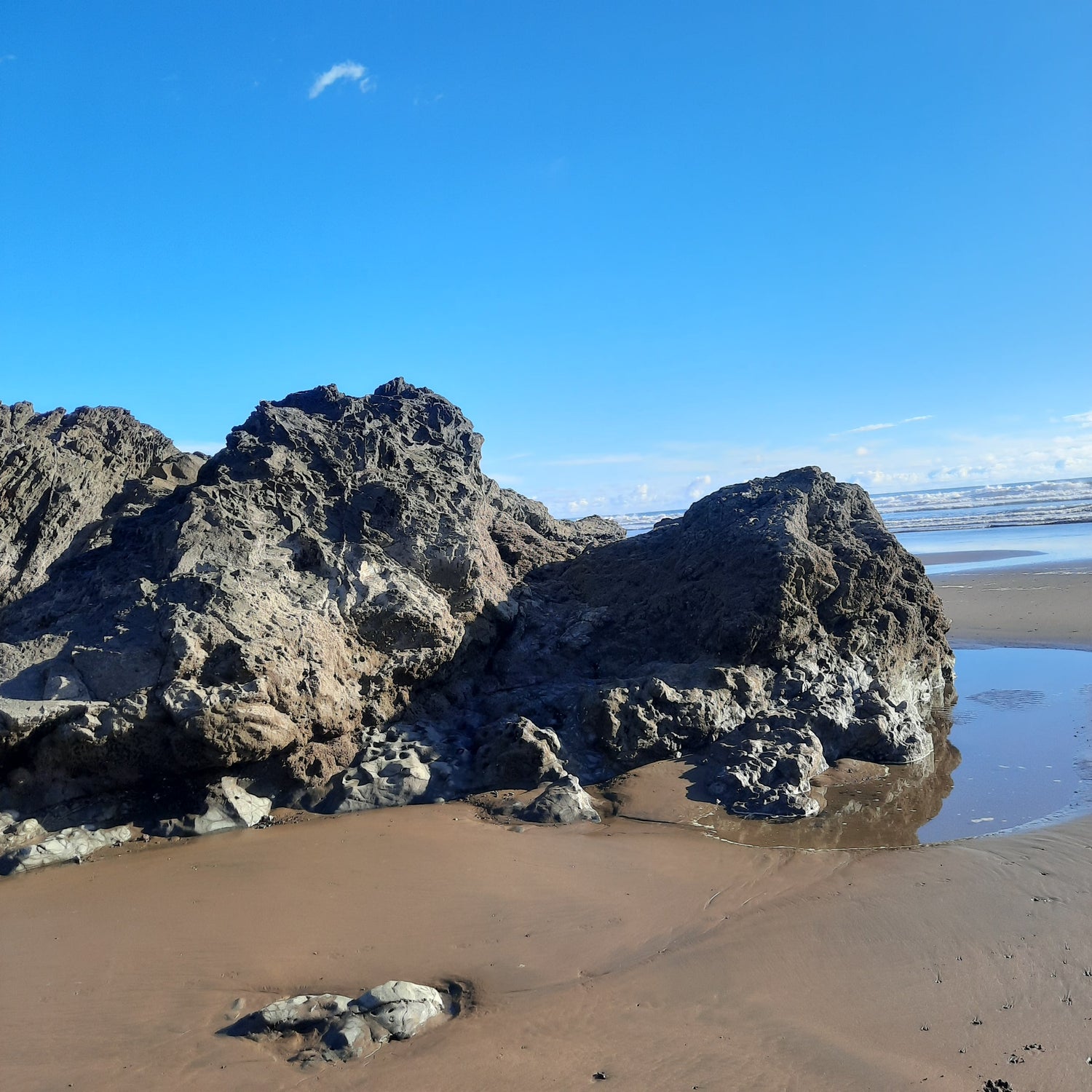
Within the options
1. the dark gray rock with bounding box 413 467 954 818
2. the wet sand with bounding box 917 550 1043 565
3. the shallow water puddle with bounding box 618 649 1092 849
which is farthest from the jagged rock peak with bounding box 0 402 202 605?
the wet sand with bounding box 917 550 1043 565

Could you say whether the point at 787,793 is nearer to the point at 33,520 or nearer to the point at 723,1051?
the point at 723,1051

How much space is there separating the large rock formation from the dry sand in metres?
0.74

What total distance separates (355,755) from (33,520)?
149 inches

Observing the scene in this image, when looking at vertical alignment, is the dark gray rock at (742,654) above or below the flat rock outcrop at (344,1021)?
above

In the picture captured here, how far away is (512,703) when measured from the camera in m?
6.61

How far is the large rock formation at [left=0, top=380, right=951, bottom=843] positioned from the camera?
17.5 feet

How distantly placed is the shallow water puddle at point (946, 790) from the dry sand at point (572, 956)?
0.24 m

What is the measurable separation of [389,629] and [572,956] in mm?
3230

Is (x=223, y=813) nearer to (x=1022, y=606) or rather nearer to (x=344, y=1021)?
(x=344, y=1021)

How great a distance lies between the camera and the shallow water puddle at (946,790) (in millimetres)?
5270

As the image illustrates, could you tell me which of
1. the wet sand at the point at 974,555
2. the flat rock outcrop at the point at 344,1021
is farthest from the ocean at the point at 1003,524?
the flat rock outcrop at the point at 344,1021

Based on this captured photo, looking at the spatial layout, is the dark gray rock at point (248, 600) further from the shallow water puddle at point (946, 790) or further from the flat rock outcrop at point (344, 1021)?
the flat rock outcrop at point (344, 1021)

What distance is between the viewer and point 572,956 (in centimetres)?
385

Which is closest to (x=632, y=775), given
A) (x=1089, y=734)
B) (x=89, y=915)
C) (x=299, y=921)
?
(x=299, y=921)
